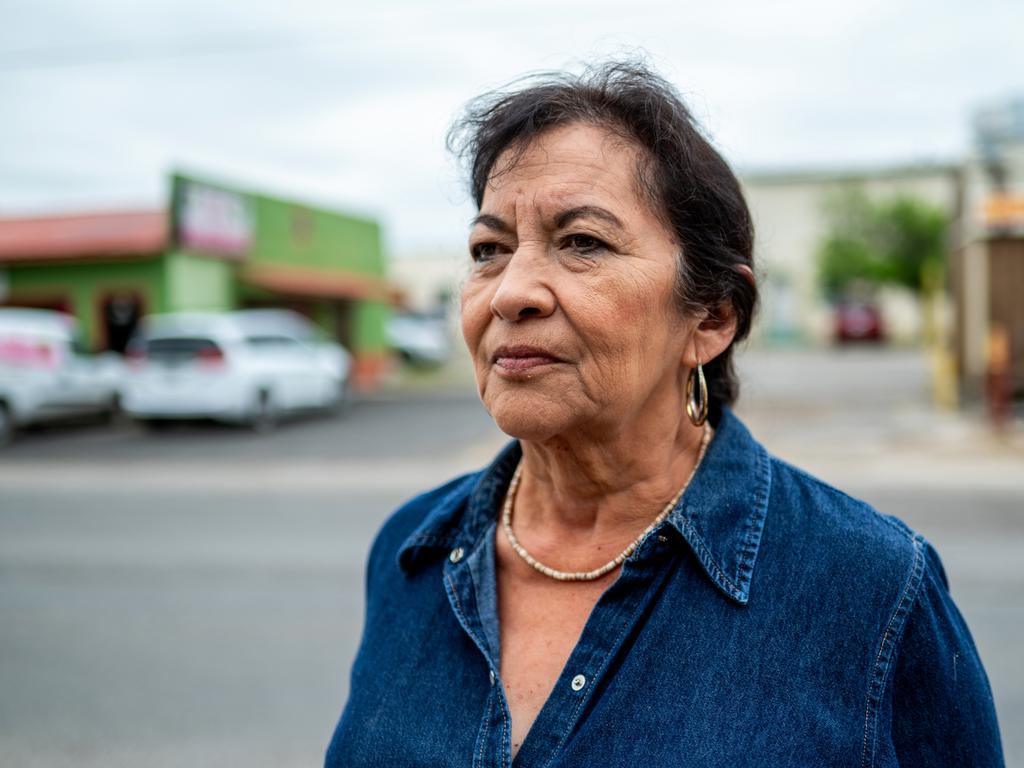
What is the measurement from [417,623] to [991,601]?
491 cm

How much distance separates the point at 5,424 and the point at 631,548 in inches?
615

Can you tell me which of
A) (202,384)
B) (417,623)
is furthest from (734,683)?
(202,384)

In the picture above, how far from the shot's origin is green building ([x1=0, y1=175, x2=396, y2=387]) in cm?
1950

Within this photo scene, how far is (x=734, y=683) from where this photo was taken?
1.48m

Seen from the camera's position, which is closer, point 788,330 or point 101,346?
point 101,346

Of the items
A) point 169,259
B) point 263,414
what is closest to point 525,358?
point 263,414

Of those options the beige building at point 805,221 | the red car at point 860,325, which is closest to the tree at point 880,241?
the red car at point 860,325

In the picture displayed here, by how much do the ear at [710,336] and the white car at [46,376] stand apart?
50.8ft

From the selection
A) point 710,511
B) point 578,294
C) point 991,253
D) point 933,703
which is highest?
point 991,253

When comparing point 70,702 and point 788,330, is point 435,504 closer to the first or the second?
point 70,702

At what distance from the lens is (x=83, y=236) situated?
823 inches

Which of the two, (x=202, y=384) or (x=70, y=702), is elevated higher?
(x=202, y=384)

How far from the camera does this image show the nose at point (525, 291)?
1655mm

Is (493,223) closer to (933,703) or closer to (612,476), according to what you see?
(612,476)
